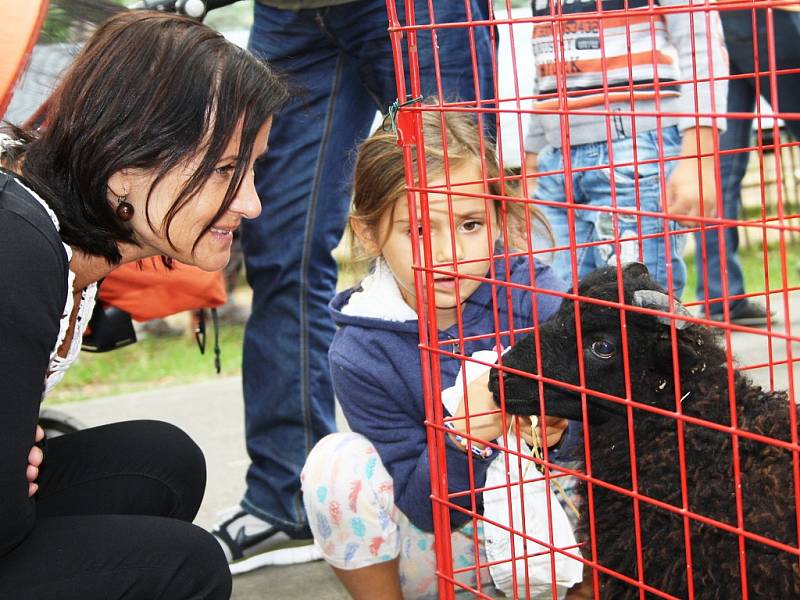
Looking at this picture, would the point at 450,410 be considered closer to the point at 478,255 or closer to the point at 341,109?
the point at 478,255

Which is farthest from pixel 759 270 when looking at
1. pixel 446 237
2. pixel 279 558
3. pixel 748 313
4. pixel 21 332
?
pixel 21 332

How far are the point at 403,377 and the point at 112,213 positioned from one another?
2.40 feet

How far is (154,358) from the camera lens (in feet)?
18.1

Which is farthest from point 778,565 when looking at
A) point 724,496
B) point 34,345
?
point 34,345

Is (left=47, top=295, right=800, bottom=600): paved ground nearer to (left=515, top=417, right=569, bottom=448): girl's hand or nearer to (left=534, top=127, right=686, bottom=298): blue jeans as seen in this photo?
(left=534, top=127, right=686, bottom=298): blue jeans

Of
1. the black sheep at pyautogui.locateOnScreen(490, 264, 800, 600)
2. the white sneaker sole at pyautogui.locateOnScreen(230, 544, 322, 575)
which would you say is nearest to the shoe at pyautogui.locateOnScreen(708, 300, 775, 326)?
the white sneaker sole at pyautogui.locateOnScreen(230, 544, 322, 575)

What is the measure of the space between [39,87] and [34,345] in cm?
84

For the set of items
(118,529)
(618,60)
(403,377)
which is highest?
(618,60)

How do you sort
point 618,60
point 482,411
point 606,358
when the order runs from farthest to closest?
point 618,60, point 482,411, point 606,358

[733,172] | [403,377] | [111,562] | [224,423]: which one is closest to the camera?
[111,562]

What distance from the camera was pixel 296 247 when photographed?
284cm

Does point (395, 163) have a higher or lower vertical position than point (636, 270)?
higher

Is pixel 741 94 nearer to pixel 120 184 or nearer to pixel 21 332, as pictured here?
pixel 120 184

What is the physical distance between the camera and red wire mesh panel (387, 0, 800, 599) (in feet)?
5.17
